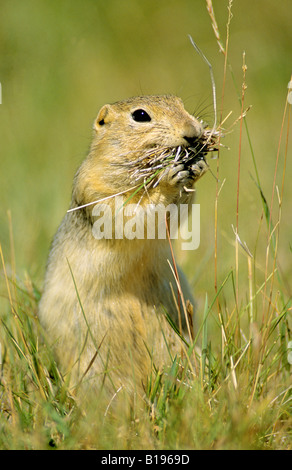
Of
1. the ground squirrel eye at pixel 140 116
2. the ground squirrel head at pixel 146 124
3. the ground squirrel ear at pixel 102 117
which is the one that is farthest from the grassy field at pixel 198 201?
the ground squirrel ear at pixel 102 117

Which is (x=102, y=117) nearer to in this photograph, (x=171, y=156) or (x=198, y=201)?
(x=171, y=156)

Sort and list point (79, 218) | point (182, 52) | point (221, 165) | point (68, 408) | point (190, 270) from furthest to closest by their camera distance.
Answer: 1. point (182, 52)
2. point (221, 165)
3. point (190, 270)
4. point (79, 218)
5. point (68, 408)

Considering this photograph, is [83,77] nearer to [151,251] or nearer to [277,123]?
[277,123]

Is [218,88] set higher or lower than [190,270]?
higher

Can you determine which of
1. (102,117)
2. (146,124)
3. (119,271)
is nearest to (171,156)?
(146,124)

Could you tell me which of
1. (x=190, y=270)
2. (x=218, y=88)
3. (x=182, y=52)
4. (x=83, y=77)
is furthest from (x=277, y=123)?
(x=190, y=270)

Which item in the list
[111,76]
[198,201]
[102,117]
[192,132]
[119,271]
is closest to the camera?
[192,132]
